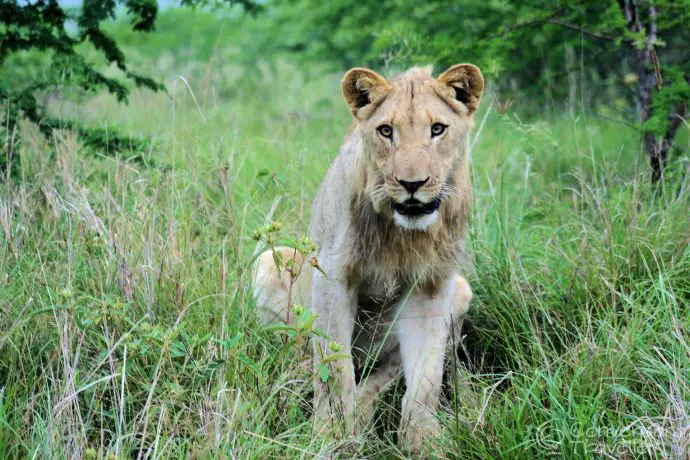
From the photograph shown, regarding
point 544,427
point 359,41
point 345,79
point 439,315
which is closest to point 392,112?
point 345,79

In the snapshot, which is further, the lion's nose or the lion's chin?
the lion's chin

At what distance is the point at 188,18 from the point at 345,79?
12020mm

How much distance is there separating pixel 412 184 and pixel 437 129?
0.31 m

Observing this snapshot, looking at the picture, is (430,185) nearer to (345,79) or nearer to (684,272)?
(345,79)

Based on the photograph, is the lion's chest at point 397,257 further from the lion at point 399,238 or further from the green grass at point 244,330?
the green grass at point 244,330

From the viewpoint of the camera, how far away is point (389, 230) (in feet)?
12.6

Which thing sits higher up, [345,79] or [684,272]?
[345,79]

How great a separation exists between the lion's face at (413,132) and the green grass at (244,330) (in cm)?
64

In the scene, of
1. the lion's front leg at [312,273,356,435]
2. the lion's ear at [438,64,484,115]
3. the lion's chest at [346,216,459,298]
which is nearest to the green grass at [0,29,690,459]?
the lion's front leg at [312,273,356,435]

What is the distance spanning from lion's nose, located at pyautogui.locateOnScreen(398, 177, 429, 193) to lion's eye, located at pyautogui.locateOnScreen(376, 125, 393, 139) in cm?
25

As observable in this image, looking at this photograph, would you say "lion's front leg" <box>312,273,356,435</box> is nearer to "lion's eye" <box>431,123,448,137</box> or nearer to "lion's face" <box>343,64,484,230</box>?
"lion's face" <box>343,64,484,230</box>

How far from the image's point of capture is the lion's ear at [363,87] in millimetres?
3721

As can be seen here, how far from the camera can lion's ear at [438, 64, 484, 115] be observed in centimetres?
372

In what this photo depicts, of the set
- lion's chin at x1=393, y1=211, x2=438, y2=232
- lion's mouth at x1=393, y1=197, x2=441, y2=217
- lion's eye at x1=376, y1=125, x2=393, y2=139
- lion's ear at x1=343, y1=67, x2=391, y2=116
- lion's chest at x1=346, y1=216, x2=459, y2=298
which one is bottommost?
lion's chest at x1=346, y1=216, x2=459, y2=298
